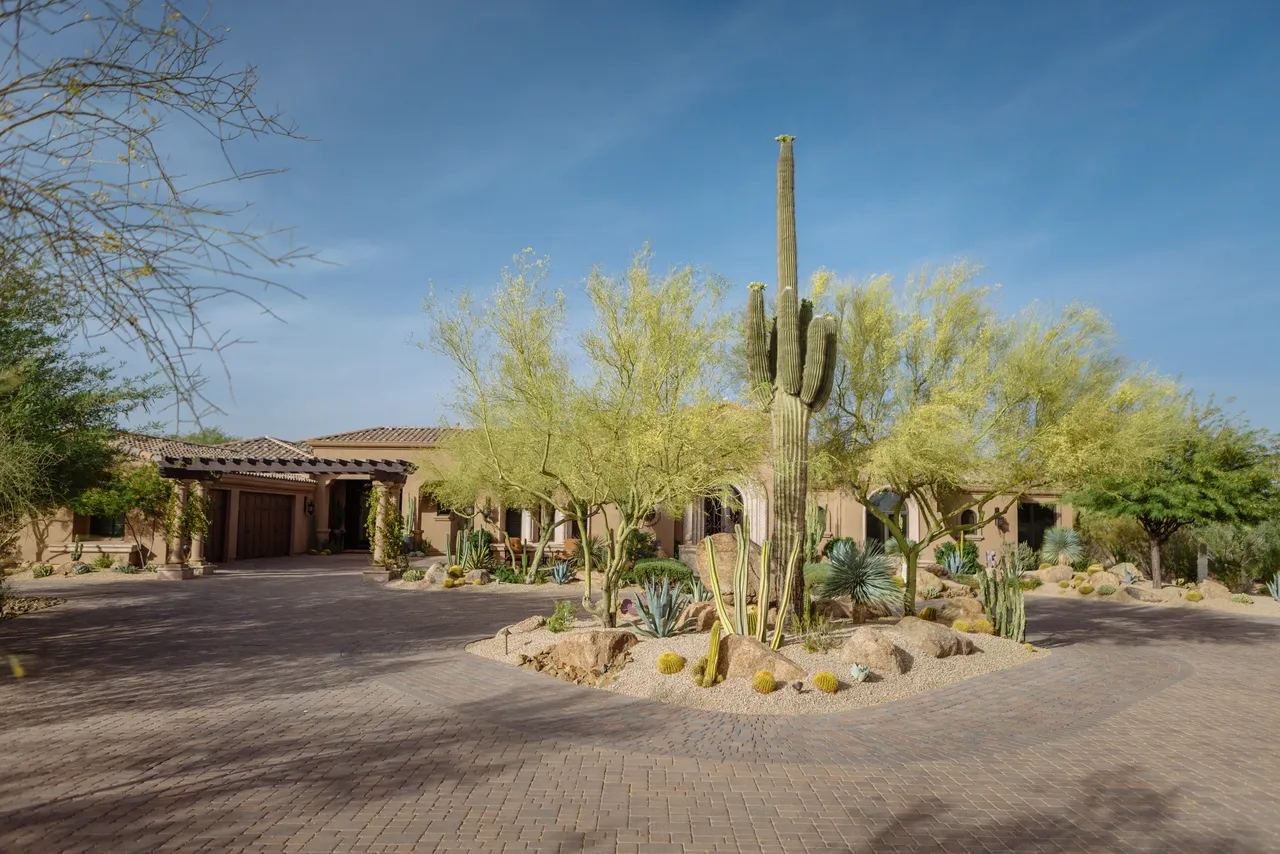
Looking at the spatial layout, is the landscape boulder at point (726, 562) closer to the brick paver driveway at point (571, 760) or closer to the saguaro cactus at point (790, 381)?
the saguaro cactus at point (790, 381)

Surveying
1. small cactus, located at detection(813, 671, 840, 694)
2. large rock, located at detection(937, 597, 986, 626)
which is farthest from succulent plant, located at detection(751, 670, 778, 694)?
large rock, located at detection(937, 597, 986, 626)

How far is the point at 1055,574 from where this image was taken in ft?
74.8

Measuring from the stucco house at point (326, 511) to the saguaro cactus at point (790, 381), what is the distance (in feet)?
30.1

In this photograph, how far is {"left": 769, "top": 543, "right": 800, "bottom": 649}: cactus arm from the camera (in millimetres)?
9844

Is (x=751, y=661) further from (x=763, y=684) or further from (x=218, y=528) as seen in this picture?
(x=218, y=528)

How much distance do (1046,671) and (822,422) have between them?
4744 millimetres

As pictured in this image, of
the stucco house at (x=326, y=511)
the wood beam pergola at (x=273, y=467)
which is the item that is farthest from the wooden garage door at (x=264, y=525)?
the wood beam pergola at (x=273, y=467)

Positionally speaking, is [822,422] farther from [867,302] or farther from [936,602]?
[936,602]

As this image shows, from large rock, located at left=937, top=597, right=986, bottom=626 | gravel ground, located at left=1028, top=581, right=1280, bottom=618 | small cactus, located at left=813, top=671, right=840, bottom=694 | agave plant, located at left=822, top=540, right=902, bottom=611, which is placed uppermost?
agave plant, located at left=822, top=540, right=902, bottom=611

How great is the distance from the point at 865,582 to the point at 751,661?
479cm

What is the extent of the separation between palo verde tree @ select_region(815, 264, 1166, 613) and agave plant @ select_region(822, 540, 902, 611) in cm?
32

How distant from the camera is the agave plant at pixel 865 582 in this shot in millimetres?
12875

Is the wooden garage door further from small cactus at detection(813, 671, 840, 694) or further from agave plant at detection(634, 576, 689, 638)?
small cactus at detection(813, 671, 840, 694)

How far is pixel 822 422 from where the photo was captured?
12953mm
